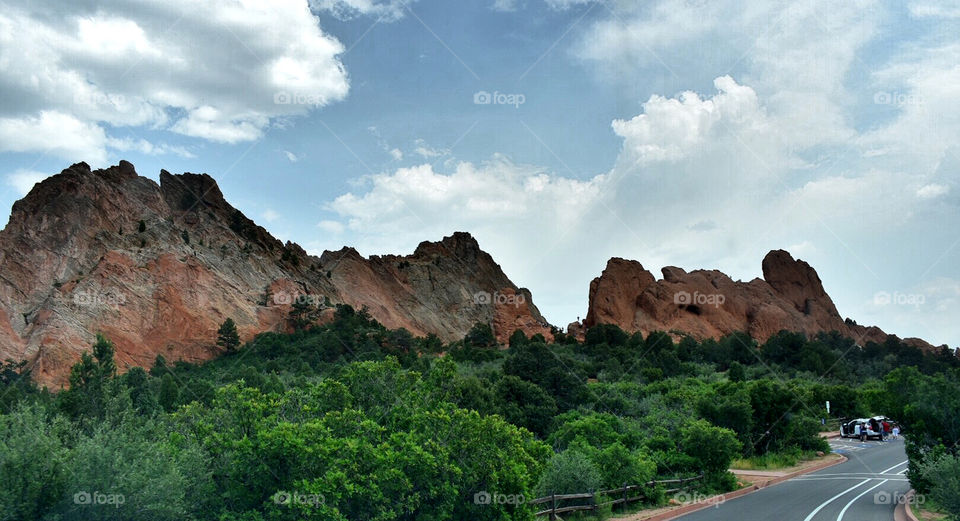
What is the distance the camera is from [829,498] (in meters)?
20.9

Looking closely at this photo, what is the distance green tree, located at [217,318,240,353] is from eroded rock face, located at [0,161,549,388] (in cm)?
102

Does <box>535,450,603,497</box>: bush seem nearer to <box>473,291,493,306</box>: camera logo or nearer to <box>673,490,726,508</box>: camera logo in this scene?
<box>673,490,726,508</box>: camera logo

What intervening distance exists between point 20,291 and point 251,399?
79086mm

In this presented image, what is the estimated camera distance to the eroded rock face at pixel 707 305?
11050 centimetres

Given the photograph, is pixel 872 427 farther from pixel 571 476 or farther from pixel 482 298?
pixel 482 298

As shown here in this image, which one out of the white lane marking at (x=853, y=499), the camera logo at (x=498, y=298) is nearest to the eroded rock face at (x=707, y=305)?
the camera logo at (x=498, y=298)

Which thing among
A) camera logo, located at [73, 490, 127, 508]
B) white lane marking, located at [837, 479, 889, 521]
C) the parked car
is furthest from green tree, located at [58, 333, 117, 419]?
the parked car

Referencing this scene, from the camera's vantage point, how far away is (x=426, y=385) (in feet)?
46.4

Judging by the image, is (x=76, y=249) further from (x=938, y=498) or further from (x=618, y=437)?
(x=938, y=498)

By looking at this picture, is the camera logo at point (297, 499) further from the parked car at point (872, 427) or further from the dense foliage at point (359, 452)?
the parked car at point (872, 427)

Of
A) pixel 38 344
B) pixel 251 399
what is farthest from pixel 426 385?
pixel 38 344

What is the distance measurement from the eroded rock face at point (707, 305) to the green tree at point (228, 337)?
55568mm

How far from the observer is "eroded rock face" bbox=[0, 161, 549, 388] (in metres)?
70.4

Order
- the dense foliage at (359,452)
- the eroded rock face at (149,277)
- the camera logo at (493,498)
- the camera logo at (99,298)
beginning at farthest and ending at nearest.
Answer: the camera logo at (99,298)
the eroded rock face at (149,277)
the camera logo at (493,498)
the dense foliage at (359,452)
